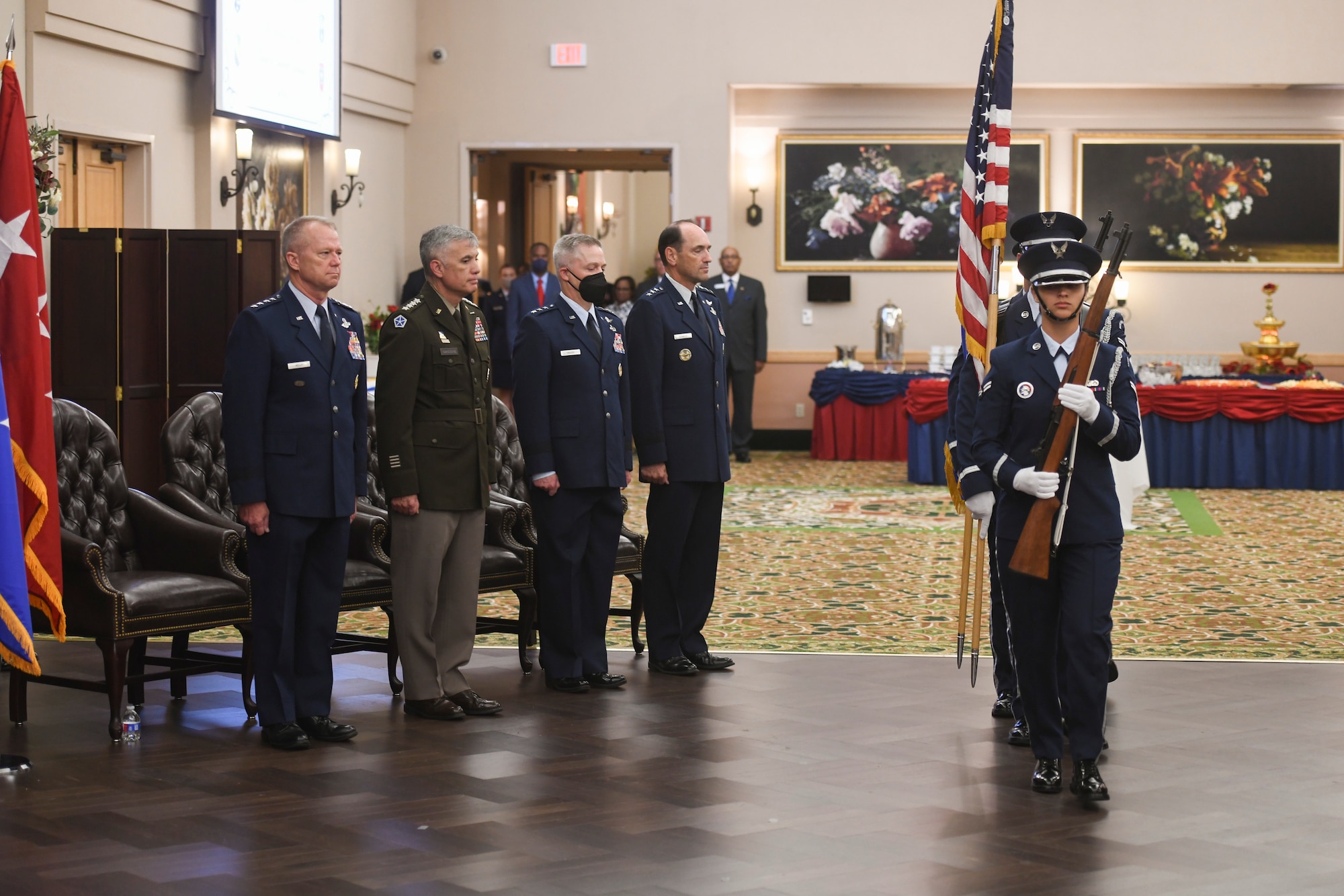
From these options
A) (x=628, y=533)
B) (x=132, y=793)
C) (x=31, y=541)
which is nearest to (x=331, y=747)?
(x=132, y=793)

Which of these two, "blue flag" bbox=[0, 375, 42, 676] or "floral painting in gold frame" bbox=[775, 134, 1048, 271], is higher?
"floral painting in gold frame" bbox=[775, 134, 1048, 271]

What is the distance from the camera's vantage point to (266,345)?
15.5 ft

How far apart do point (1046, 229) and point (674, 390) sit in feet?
6.08

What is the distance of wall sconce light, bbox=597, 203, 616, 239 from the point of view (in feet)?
73.3

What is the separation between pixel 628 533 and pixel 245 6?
21.0 ft

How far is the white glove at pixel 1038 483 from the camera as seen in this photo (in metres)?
4.11

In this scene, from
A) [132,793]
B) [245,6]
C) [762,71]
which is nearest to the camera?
[132,793]

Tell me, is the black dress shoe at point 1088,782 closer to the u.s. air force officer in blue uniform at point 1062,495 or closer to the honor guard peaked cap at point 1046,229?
the u.s. air force officer in blue uniform at point 1062,495

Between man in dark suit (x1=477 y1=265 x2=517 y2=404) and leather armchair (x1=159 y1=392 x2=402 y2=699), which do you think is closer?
leather armchair (x1=159 y1=392 x2=402 y2=699)

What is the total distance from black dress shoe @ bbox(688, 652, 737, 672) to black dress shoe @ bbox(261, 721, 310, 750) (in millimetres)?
1696

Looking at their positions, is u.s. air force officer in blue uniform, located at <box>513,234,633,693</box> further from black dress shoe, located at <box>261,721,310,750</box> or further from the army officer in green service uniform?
Answer: black dress shoe, located at <box>261,721,310,750</box>

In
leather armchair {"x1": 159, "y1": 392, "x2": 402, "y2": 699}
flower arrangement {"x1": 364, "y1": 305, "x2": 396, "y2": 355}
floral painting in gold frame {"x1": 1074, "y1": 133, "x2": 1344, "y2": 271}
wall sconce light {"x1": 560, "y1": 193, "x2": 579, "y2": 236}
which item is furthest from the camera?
wall sconce light {"x1": 560, "y1": 193, "x2": 579, "y2": 236}

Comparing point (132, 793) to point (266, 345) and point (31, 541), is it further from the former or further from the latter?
point (266, 345)

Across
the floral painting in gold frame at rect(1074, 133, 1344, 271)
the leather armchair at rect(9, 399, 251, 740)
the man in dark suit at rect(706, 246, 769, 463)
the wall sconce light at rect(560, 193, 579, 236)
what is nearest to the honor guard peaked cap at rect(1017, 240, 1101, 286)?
the leather armchair at rect(9, 399, 251, 740)
